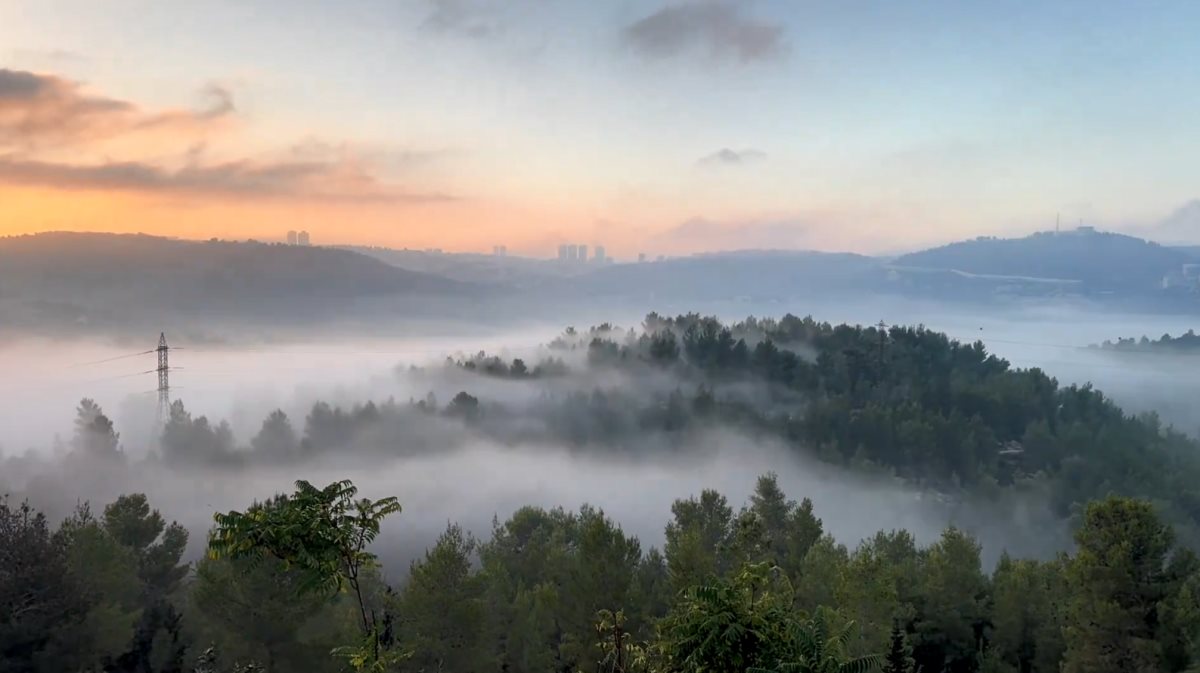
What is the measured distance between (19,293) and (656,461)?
6554 inches

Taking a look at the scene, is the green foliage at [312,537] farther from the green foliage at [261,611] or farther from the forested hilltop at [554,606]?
the green foliage at [261,611]

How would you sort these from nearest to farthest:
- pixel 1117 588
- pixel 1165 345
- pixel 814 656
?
pixel 814 656, pixel 1117 588, pixel 1165 345

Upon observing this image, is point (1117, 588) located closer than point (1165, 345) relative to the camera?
Yes

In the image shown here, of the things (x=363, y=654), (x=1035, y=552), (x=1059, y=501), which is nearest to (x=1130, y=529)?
(x=363, y=654)

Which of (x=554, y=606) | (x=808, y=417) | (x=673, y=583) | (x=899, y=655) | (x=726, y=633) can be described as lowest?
(x=808, y=417)

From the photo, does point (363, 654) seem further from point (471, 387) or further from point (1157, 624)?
point (471, 387)

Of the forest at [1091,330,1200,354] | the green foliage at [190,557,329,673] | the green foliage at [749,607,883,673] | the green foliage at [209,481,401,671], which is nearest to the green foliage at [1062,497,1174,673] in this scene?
the green foliage at [749,607,883,673]

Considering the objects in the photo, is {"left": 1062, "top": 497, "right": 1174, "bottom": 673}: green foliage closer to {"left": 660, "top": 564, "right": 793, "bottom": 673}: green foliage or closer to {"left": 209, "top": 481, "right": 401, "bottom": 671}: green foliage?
{"left": 660, "top": 564, "right": 793, "bottom": 673}: green foliage

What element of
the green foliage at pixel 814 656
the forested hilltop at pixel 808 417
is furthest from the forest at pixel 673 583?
the forested hilltop at pixel 808 417

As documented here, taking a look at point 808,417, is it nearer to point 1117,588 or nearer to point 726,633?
point 1117,588

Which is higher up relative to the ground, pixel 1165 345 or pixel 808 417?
pixel 1165 345

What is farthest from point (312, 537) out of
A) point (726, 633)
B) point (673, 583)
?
point (673, 583)

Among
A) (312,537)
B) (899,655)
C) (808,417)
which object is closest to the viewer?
(312,537)

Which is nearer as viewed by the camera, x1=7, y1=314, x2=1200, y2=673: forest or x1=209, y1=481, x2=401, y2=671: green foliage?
x1=209, y1=481, x2=401, y2=671: green foliage
